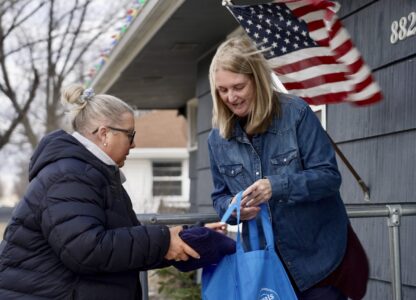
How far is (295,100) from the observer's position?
2.91 metres

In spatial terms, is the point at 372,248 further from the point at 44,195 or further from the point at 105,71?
the point at 105,71

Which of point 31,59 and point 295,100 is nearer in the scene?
point 295,100

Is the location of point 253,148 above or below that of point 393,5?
below

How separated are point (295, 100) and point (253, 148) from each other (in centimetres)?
24

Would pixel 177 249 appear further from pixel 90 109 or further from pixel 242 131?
pixel 90 109

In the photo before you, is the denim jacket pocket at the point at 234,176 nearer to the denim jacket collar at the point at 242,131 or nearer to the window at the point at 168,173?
the denim jacket collar at the point at 242,131

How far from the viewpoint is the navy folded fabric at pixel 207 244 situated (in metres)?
2.92

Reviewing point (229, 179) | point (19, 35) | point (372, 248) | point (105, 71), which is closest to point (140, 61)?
point (105, 71)

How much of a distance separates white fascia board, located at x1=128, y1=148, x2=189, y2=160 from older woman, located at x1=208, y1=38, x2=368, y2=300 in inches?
961

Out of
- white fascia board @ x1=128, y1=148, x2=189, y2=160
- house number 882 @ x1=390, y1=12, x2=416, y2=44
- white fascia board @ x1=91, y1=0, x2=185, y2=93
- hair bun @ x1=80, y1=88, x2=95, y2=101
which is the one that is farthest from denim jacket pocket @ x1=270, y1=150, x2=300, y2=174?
white fascia board @ x1=128, y1=148, x2=189, y2=160

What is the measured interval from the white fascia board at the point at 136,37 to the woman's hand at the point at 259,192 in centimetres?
351

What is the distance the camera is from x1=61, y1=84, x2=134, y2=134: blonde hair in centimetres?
288

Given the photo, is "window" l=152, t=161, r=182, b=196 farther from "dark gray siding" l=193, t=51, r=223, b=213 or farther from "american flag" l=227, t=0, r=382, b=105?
"american flag" l=227, t=0, r=382, b=105

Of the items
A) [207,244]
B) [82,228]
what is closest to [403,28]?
[207,244]
